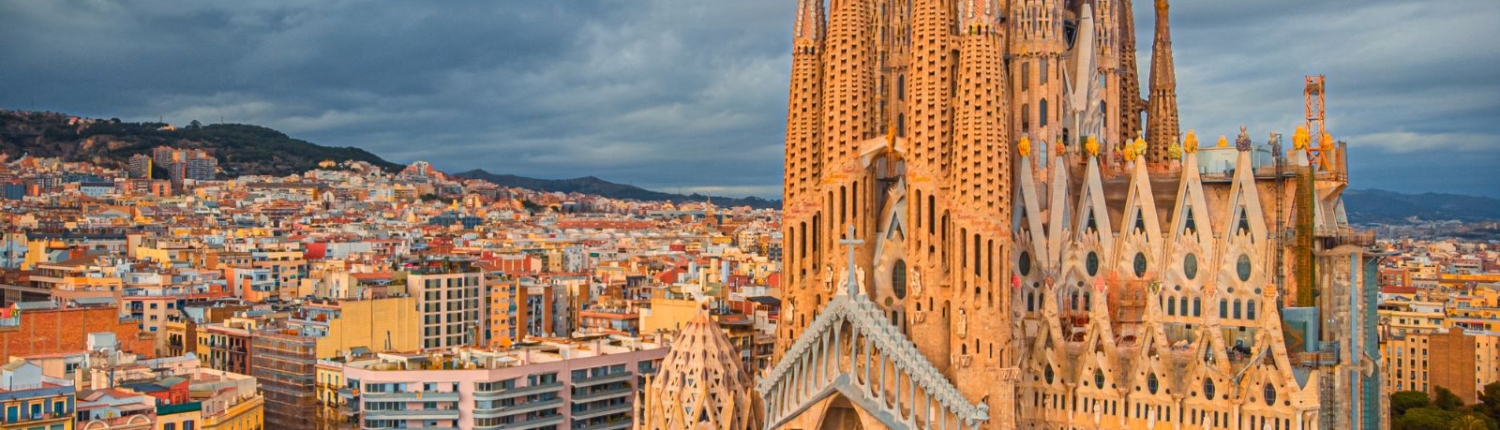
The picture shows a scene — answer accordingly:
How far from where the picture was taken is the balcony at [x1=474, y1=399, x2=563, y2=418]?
46812 mm

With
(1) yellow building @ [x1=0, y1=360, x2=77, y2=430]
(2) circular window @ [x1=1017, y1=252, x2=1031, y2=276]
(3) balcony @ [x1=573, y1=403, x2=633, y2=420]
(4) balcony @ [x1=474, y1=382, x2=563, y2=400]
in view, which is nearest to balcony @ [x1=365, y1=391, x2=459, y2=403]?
(4) balcony @ [x1=474, y1=382, x2=563, y2=400]

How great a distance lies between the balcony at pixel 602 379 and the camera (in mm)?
49812

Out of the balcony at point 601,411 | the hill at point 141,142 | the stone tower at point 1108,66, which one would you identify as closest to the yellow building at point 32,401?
the balcony at point 601,411

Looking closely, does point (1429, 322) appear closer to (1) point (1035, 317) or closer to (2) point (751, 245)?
(1) point (1035, 317)

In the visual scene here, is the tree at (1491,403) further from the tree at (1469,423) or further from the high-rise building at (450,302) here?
the high-rise building at (450,302)

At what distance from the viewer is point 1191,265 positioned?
3406cm

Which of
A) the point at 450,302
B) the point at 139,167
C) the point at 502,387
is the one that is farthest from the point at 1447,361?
the point at 139,167

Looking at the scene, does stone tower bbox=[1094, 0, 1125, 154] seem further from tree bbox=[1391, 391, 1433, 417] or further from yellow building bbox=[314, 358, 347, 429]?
tree bbox=[1391, 391, 1433, 417]

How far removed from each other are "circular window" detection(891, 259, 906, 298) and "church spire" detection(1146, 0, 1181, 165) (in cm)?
934

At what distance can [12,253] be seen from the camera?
3802 inches

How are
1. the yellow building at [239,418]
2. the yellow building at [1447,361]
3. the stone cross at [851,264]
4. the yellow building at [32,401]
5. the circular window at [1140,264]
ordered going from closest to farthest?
the stone cross at [851,264] → the circular window at [1140,264] → the yellow building at [32,401] → the yellow building at [239,418] → the yellow building at [1447,361]

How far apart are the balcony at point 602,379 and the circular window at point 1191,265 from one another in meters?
22.3

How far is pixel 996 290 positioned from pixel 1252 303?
18.8 ft

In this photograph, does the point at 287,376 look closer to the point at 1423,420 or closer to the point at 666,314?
the point at 666,314
